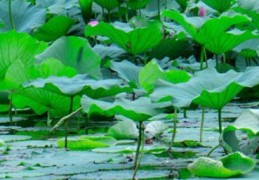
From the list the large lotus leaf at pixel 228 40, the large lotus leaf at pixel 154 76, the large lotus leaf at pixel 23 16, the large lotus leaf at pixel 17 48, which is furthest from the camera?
the large lotus leaf at pixel 23 16

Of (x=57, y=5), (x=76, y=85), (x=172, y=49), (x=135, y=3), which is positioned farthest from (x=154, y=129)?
(x=57, y=5)

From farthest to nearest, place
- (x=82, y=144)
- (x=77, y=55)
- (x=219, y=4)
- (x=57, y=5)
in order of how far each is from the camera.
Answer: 1. (x=57, y=5)
2. (x=219, y=4)
3. (x=77, y=55)
4. (x=82, y=144)

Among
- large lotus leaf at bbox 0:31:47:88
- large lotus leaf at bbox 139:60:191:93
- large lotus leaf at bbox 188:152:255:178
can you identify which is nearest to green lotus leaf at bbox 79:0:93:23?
large lotus leaf at bbox 0:31:47:88

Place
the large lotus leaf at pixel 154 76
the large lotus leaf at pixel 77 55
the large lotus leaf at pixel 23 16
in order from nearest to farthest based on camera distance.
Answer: the large lotus leaf at pixel 154 76
the large lotus leaf at pixel 77 55
the large lotus leaf at pixel 23 16

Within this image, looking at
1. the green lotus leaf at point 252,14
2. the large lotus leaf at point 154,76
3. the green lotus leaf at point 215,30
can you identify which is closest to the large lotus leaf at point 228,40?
the green lotus leaf at point 215,30

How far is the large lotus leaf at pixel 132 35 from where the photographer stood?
290 centimetres

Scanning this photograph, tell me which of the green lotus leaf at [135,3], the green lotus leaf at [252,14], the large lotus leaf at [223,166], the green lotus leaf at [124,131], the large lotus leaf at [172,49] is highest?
the green lotus leaf at [135,3]

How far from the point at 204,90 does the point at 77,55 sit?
995 millimetres

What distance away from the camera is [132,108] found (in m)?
1.80

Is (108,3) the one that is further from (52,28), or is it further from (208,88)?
(208,88)

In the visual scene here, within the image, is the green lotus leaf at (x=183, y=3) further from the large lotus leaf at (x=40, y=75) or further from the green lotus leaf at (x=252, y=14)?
the large lotus leaf at (x=40, y=75)

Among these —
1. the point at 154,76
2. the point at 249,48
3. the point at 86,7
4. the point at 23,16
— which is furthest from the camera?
the point at 86,7

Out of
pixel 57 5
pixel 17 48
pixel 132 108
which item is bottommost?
pixel 132 108

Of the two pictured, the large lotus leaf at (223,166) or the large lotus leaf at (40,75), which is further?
the large lotus leaf at (40,75)
